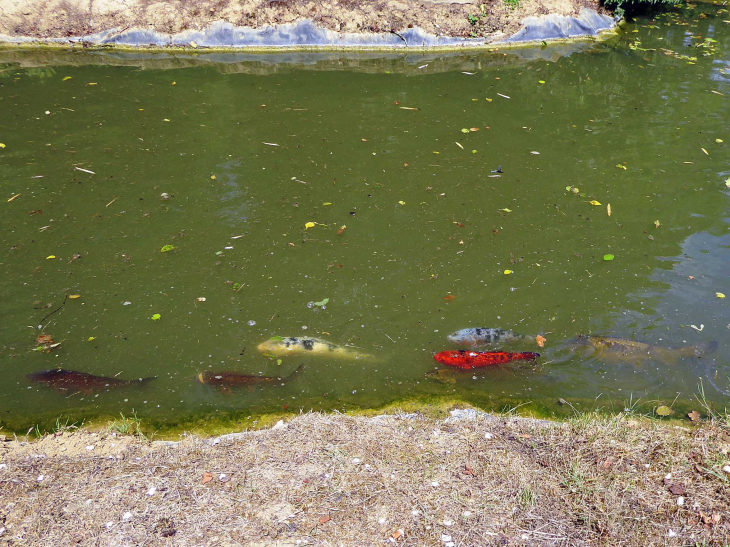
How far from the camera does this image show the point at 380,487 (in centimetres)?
313

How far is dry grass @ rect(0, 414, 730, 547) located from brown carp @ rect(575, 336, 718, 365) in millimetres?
857

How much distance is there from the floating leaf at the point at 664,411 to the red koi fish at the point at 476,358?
0.96 m

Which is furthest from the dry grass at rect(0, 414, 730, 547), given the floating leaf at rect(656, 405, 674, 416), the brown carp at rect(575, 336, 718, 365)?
the brown carp at rect(575, 336, 718, 365)

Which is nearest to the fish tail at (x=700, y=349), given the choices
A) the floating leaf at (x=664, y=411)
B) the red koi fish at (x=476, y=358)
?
the floating leaf at (x=664, y=411)

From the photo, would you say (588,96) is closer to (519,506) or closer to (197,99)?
(197,99)

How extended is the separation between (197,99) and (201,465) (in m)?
6.46

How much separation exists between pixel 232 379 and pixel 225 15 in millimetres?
8576

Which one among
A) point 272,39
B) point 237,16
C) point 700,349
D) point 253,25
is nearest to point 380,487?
point 700,349

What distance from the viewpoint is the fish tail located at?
4.40 meters

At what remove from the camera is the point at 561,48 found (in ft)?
34.7

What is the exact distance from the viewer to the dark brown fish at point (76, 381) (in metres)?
4.07

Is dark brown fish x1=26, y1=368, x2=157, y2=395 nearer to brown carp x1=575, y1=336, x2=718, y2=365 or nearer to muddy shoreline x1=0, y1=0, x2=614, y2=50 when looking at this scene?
brown carp x1=575, y1=336, x2=718, y2=365

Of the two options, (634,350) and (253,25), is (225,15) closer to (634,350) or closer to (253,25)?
(253,25)

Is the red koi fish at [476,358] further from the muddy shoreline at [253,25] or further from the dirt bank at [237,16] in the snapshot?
the dirt bank at [237,16]
